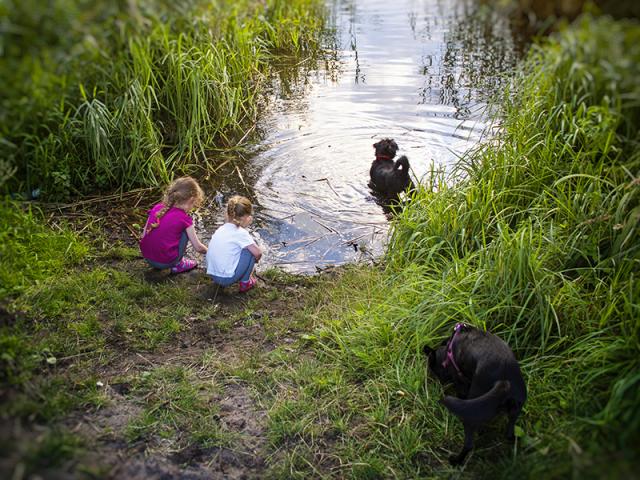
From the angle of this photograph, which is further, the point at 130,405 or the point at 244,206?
the point at 244,206

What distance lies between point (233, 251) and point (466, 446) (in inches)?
100.0

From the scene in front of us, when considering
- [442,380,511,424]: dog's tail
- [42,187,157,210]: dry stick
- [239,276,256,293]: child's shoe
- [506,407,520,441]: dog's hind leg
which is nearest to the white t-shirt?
[239,276,256,293]: child's shoe

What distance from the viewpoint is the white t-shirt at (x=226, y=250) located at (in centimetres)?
492

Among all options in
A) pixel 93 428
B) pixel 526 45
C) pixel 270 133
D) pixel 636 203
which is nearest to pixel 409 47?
pixel 526 45

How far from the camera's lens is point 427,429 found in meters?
3.50

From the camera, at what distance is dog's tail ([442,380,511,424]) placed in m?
3.13

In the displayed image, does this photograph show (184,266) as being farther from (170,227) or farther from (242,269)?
(242,269)

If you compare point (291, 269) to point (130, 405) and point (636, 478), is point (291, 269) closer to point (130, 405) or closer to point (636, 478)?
point (130, 405)

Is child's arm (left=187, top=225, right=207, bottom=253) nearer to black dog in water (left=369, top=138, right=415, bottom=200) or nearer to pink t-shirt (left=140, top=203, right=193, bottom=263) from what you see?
pink t-shirt (left=140, top=203, right=193, bottom=263)

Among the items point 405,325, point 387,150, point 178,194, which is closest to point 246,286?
point 178,194

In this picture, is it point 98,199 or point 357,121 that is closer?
point 98,199

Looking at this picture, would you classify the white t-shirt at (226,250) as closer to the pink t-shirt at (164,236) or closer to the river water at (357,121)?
the pink t-shirt at (164,236)

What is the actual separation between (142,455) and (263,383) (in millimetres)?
940

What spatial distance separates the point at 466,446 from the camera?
324 cm
